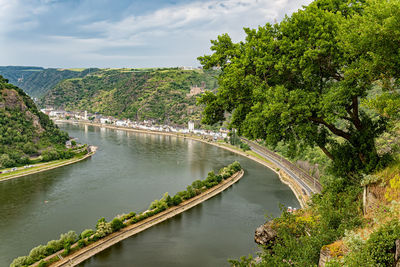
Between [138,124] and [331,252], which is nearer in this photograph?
[331,252]

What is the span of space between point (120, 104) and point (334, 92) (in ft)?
390

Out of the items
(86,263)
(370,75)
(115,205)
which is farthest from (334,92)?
(115,205)

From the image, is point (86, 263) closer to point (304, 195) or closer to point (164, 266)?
point (164, 266)

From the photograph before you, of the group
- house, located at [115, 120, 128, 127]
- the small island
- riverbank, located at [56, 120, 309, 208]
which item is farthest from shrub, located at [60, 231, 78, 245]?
house, located at [115, 120, 128, 127]

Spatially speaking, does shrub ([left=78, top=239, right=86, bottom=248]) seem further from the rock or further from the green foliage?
the green foliage

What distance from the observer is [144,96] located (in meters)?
112

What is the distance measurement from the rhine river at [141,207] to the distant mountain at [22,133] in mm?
7398

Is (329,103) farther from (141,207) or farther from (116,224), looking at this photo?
(141,207)

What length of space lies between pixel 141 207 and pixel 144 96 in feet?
294

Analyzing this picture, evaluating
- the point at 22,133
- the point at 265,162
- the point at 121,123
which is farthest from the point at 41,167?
the point at 121,123

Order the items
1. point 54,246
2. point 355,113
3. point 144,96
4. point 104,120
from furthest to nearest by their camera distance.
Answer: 1. point 144,96
2. point 104,120
3. point 54,246
4. point 355,113

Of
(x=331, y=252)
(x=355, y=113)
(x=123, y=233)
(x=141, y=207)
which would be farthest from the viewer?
(x=141, y=207)

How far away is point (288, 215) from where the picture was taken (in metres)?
6.95

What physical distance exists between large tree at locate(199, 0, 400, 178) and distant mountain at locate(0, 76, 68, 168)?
4698cm
